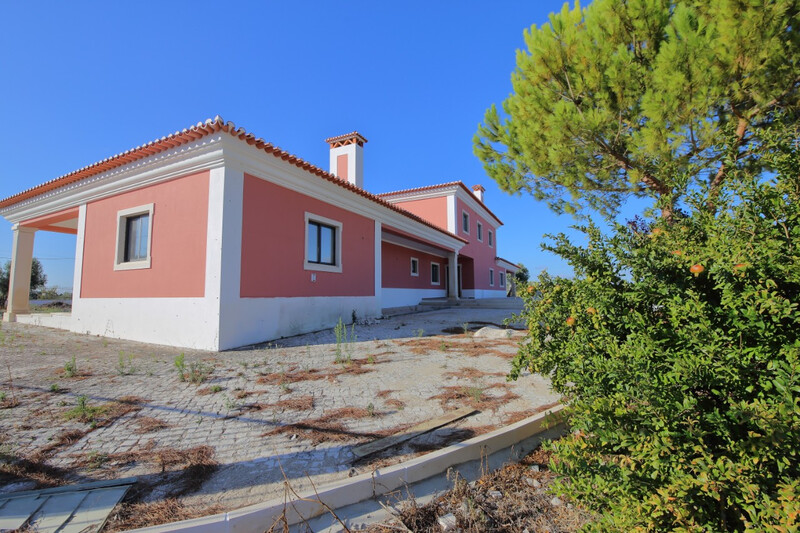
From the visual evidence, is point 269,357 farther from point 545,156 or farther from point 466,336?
point 545,156

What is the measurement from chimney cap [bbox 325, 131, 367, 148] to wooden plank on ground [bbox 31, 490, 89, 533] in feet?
45.2

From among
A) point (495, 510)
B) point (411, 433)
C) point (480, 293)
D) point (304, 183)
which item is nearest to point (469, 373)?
point (411, 433)

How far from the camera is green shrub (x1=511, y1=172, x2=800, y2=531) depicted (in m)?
1.34

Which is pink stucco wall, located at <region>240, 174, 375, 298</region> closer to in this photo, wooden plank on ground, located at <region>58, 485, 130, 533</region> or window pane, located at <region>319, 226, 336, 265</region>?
window pane, located at <region>319, 226, 336, 265</region>

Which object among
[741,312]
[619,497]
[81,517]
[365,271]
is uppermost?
[365,271]

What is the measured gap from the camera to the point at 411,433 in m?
3.07

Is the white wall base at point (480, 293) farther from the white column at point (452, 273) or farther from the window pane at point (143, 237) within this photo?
the window pane at point (143, 237)

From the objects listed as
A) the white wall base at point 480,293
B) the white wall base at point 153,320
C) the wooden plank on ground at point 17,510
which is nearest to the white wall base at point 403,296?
the white wall base at point 480,293

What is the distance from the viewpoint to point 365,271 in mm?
11047

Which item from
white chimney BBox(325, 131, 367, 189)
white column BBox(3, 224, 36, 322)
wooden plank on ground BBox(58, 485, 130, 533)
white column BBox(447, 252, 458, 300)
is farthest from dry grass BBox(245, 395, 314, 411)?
white column BBox(447, 252, 458, 300)

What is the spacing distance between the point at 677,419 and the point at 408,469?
1.66 metres

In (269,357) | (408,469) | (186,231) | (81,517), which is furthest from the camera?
(186,231)

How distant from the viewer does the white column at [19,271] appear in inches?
445

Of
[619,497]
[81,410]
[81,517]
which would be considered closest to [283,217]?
[81,410]
